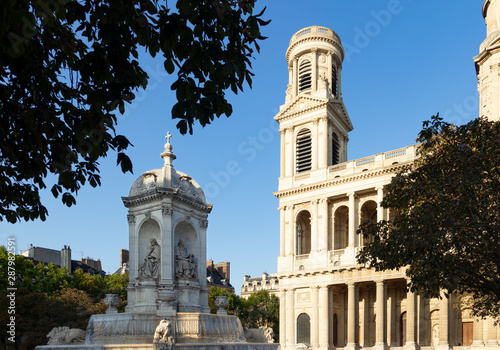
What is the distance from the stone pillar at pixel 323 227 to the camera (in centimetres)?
4216

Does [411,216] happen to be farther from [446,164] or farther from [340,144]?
[340,144]

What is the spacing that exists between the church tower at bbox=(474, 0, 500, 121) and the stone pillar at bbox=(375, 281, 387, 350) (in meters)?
15.4

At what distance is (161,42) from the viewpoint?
6180 millimetres

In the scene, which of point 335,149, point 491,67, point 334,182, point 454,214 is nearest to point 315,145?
point 335,149

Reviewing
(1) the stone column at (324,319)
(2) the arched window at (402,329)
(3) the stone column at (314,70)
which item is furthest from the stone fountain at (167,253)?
(3) the stone column at (314,70)

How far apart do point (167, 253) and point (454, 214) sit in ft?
34.5

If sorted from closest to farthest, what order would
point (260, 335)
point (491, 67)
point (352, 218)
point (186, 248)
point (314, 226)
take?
1. point (260, 335)
2. point (186, 248)
3. point (491, 67)
4. point (352, 218)
5. point (314, 226)

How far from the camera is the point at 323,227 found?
4256 cm

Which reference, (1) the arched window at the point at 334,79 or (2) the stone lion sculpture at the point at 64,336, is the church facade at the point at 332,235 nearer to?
(1) the arched window at the point at 334,79

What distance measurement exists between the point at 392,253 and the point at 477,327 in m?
21.6

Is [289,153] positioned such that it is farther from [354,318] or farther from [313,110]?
[354,318]

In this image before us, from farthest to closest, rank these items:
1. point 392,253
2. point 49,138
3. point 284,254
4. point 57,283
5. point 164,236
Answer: point 57,283 < point 284,254 < point 164,236 < point 392,253 < point 49,138

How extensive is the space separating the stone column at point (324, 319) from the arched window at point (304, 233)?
577 cm

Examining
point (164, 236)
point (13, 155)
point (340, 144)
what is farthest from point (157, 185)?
point (340, 144)
